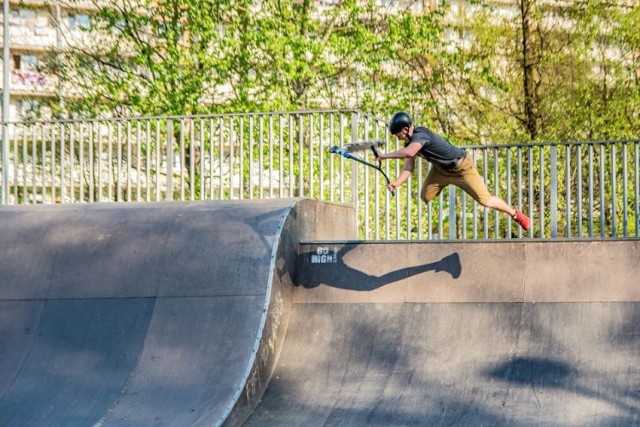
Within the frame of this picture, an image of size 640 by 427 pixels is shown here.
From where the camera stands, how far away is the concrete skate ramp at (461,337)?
27.7ft

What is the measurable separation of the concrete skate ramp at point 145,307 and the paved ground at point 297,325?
A: 2 cm

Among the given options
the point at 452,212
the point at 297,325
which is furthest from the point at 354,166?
the point at 297,325

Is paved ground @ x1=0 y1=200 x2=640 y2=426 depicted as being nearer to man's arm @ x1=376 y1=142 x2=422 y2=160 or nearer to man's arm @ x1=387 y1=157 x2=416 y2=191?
man's arm @ x1=387 y1=157 x2=416 y2=191

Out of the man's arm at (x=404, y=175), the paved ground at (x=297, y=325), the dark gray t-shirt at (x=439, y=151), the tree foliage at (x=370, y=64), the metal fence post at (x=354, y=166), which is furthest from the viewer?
the tree foliage at (x=370, y=64)

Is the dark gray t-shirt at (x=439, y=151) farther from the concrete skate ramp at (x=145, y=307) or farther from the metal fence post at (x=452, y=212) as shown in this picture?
the concrete skate ramp at (x=145, y=307)

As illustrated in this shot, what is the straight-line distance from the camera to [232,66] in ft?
84.6

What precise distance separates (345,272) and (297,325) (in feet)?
2.57

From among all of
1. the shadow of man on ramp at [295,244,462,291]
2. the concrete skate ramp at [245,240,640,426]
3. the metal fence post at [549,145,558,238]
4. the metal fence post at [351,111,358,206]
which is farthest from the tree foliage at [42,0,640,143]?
the concrete skate ramp at [245,240,640,426]

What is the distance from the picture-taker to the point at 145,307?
33.2ft

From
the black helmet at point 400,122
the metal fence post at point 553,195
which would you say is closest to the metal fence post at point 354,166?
the black helmet at point 400,122

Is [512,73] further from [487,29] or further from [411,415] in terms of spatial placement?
[411,415]

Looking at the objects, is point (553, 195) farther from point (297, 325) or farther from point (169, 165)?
point (169, 165)

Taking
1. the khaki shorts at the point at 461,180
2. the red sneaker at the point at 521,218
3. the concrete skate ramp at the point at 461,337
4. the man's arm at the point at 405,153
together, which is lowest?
the concrete skate ramp at the point at 461,337

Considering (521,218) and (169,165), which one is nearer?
(521,218)
